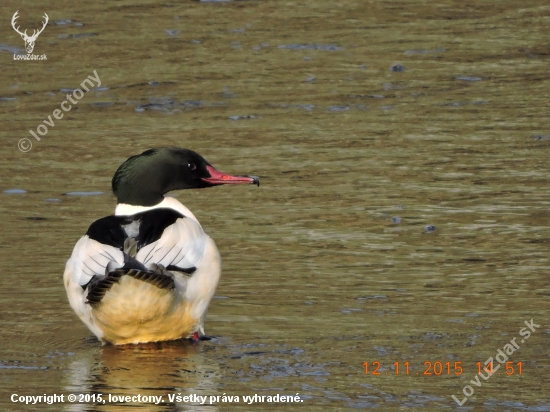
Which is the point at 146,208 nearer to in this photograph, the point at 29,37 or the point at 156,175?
the point at 156,175

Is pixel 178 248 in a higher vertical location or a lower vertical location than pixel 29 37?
lower

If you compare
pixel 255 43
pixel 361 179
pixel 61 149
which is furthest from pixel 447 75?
pixel 61 149

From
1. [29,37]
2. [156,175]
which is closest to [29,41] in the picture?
[29,37]

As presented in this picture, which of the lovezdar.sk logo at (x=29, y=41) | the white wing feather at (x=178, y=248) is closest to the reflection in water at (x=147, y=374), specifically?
the white wing feather at (x=178, y=248)

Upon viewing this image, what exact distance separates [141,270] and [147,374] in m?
0.54

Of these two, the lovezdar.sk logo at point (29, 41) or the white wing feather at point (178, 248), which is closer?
the white wing feather at point (178, 248)

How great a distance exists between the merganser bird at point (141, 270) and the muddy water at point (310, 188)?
0.61 feet

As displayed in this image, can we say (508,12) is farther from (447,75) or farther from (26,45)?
(26,45)

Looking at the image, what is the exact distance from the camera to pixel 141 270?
20.3 ft

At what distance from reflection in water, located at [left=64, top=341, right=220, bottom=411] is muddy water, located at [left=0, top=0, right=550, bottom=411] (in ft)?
0.07

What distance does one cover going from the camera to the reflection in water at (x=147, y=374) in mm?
5848
